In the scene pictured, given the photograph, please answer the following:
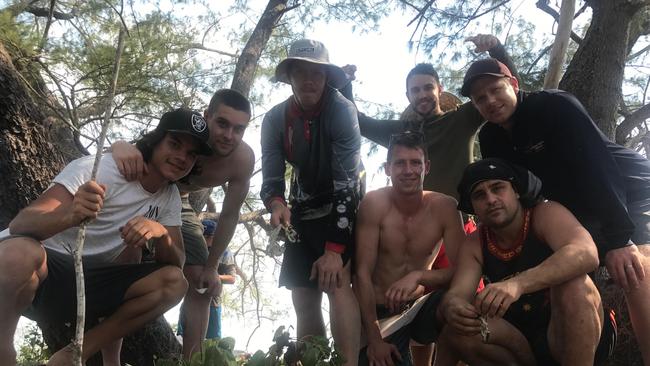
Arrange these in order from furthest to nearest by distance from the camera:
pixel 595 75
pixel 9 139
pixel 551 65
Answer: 1. pixel 551 65
2. pixel 595 75
3. pixel 9 139

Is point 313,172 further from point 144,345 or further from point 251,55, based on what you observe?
point 251,55

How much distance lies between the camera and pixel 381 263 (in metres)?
3.37

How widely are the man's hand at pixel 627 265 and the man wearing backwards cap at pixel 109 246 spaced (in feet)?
6.72

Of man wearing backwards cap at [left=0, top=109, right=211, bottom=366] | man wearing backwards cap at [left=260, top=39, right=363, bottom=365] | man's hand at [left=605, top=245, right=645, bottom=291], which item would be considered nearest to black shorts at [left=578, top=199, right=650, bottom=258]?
man's hand at [left=605, top=245, right=645, bottom=291]

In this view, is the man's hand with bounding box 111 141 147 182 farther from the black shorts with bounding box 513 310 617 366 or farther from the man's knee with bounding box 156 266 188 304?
the black shorts with bounding box 513 310 617 366

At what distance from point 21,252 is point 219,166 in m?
1.30

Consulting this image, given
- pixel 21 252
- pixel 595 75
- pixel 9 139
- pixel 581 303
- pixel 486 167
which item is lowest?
pixel 581 303

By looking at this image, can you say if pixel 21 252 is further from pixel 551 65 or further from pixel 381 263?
pixel 551 65

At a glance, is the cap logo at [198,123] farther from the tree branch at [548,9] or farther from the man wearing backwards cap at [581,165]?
the tree branch at [548,9]

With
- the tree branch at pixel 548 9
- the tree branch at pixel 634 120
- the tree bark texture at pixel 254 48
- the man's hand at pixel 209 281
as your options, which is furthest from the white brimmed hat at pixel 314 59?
the tree branch at pixel 634 120

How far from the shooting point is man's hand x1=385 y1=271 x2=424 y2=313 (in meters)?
2.96

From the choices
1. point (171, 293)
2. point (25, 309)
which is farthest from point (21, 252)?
point (171, 293)

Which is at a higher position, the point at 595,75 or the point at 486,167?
the point at 595,75

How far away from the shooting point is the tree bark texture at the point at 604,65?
4887 millimetres
